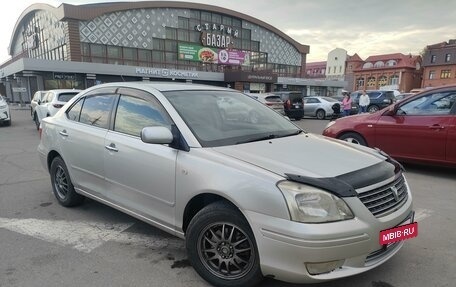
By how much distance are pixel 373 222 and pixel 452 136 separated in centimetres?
451

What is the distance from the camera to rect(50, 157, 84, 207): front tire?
15.7 ft

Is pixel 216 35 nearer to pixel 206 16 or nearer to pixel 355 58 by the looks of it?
pixel 206 16

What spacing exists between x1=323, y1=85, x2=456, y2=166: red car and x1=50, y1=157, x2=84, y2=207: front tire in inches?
217

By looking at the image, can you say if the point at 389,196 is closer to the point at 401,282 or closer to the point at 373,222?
the point at 373,222

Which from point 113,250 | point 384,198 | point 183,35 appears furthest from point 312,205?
Result: point 183,35

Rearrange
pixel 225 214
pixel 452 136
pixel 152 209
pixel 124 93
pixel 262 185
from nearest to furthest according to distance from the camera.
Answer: pixel 262 185 → pixel 225 214 → pixel 152 209 → pixel 124 93 → pixel 452 136

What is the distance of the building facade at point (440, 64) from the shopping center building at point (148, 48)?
90.0 feet

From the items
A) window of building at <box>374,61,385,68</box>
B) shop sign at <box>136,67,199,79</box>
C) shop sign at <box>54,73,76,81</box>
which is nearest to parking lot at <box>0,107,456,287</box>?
shop sign at <box>54,73,76,81</box>

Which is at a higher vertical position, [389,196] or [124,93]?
[124,93]

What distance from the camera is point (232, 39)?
51.5m

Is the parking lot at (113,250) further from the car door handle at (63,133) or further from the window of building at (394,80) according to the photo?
the window of building at (394,80)

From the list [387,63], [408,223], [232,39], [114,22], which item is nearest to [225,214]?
[408,223]

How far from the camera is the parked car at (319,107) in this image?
21.8 m

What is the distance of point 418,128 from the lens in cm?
655
